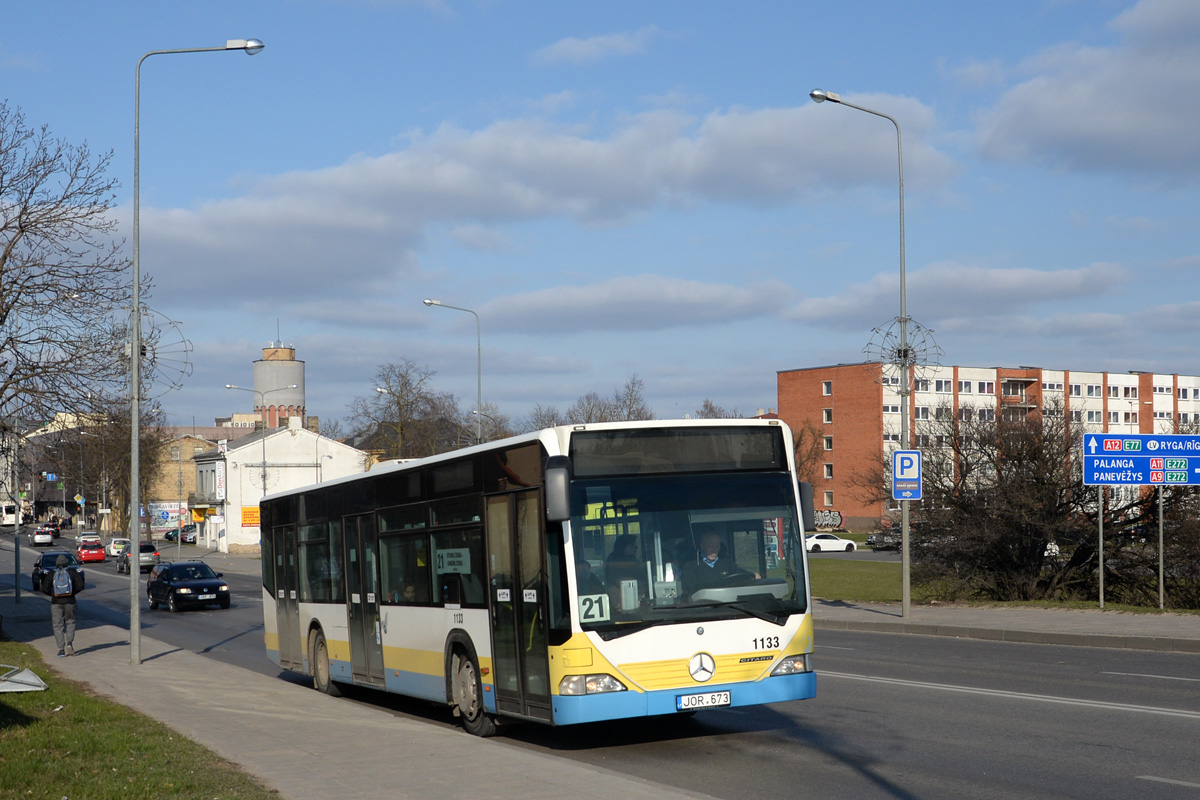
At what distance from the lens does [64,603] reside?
20.8 m

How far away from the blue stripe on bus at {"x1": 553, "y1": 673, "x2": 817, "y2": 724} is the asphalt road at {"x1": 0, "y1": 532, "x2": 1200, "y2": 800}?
49 cm

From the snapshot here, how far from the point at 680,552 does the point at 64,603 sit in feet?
50.3

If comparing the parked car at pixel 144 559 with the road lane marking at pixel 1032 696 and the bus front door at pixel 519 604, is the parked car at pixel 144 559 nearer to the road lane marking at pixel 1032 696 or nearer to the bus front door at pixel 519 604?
the road lane marking at pixel 1032 696

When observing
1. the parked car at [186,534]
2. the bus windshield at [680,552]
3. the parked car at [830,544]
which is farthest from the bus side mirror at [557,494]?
the parked car at [186,534]

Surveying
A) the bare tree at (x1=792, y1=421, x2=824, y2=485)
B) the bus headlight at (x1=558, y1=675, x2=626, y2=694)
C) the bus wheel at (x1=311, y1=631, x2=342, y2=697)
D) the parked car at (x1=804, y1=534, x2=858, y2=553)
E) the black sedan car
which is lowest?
the parked car at (x1=804, y1=534, x2=858, y2=553)

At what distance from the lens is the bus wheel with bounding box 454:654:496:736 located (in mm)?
11070

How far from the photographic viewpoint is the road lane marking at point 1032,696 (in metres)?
11.2

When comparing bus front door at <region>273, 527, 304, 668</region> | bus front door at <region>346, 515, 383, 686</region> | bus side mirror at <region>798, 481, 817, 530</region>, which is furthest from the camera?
bus front door at <region>273, 527, 304, 668</region>

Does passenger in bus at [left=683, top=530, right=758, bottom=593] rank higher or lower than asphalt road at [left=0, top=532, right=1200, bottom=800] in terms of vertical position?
higher

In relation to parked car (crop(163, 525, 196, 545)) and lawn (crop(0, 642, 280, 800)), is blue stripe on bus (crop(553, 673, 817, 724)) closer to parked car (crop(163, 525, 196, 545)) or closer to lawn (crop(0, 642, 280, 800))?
lawn (crop(0, 642, 280, 800))

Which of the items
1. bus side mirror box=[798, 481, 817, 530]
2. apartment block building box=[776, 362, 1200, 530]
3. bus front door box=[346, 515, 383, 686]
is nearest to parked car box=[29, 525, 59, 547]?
apartment block building box=[776, 362, 1200, 530]

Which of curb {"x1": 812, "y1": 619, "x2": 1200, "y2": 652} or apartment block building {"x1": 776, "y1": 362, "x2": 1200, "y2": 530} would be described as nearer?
curb {"x1": 812, "y1": 619, "x2": 1200, "y2": 652}

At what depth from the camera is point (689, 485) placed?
9977mm

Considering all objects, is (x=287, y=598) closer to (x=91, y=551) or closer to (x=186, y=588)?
(x=186, y=588)
